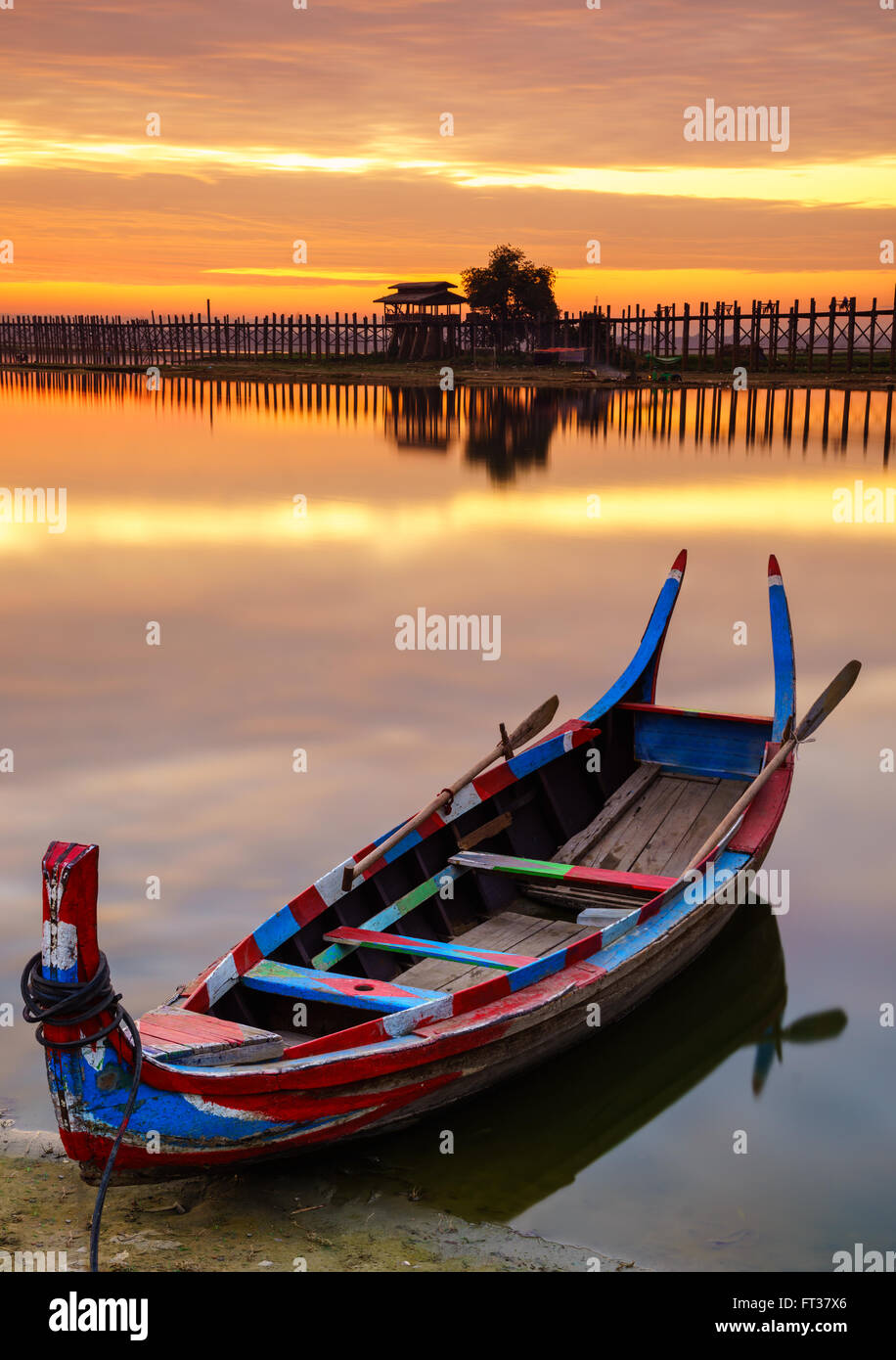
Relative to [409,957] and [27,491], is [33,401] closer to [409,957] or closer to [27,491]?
[27,491]

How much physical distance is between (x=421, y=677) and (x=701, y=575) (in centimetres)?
756

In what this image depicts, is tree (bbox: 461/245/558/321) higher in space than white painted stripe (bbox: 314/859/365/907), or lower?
higher

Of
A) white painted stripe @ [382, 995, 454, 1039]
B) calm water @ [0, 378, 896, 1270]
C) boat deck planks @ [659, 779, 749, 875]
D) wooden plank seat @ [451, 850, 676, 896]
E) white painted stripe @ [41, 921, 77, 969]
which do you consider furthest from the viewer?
boat deck planks @ [659, 779, 749, 875]

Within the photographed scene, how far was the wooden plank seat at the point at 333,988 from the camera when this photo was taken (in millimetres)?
5785

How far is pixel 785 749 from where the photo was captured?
27.2 feet

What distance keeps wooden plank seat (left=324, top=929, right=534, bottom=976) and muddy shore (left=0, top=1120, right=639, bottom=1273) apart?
1.07 meters

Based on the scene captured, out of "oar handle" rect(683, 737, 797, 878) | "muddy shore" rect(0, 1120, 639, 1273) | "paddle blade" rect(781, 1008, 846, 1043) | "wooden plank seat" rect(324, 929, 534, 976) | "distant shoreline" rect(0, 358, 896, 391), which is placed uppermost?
"distant shoreline" rect(0, 358, 896, 391)

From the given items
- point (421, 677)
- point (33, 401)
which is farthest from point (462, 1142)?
point (33, 401)

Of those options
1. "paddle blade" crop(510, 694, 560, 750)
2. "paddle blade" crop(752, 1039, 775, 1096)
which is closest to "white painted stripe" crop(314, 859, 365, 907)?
"paddle blade" crop(510, 694, 560, 750)

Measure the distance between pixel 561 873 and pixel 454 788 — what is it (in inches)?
30.9

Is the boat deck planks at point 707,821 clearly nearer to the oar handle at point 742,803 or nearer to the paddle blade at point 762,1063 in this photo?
the oar handle at point 742,803

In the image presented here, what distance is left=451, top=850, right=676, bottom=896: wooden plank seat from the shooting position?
7.28 metres

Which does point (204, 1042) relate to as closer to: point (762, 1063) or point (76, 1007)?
point (76, 1007)

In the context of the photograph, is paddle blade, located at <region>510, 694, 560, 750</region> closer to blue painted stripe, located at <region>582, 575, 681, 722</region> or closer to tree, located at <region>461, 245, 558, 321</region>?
blue painted stripe, located at <region>582, 575, 681, 722</region>
